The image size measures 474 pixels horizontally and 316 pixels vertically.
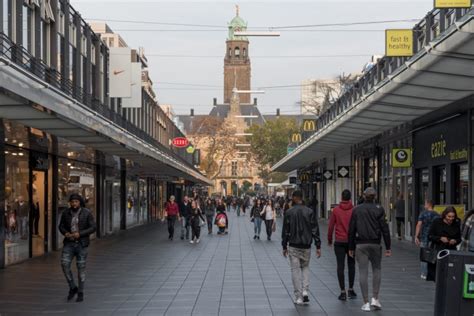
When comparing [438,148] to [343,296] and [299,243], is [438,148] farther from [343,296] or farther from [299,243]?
[299,243]

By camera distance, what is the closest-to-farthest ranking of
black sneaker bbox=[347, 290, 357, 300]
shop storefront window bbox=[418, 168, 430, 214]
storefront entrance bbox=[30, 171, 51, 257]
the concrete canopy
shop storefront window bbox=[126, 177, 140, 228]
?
1. the concrete canopy
2. black sneaker bbox=[347, 290, 357, 300]
3. storefront entrance bbox=[30, 171, 51, 257]
4. shop storefront window bbox=[418, 168, 430, 214]
5. shop storefront window bbox=[126, 177, 140, 228]

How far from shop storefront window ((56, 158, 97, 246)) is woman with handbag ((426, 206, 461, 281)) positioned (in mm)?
11395

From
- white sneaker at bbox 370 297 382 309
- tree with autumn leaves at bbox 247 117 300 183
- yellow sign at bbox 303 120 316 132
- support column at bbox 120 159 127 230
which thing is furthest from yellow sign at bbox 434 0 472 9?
tree with autumn leaves at bbox 247 117 300 183

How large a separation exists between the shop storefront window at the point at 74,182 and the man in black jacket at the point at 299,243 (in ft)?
33.3


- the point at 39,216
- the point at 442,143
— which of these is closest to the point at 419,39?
the point at 442,143

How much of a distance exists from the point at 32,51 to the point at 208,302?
34.1 ft

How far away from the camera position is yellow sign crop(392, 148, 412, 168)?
82.7 ft

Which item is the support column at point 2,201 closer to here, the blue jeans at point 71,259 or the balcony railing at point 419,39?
the blue jeans at point 71,259

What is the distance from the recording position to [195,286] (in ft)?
45.7

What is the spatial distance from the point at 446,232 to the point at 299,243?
2.18m

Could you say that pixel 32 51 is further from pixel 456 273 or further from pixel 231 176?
pixel 231 176

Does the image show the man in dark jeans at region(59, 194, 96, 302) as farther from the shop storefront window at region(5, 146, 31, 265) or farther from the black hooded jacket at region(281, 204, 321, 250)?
the shop storefront window at region(5, 146, 31, 265)

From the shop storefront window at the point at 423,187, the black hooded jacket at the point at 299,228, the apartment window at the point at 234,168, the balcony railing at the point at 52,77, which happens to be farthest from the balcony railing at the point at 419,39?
the apartment window at the point at 234,168

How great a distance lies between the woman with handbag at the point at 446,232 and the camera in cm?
1186
